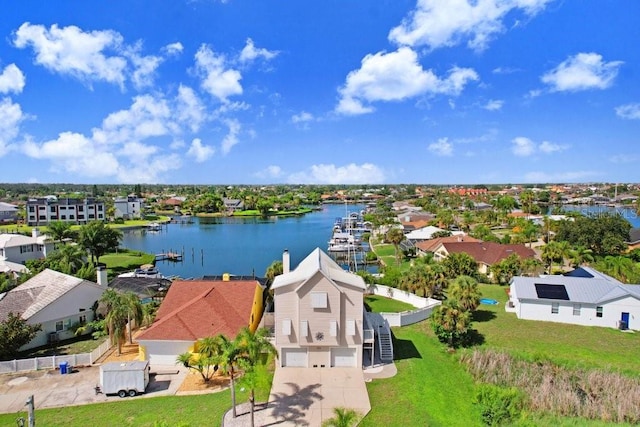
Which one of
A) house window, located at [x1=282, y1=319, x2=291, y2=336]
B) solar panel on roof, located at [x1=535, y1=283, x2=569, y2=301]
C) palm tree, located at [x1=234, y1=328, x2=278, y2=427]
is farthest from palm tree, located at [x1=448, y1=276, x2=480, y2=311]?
palm tree, located at [x1=234, y1=328, x2=278, y2=427]

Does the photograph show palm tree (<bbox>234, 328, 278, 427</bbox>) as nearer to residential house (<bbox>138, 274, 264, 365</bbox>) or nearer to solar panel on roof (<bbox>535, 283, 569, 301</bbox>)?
residential house (<bbox>138, 274, 264, 365</bbox>)

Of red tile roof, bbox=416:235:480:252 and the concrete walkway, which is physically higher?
red tile roof, bbox=416:235:480:252

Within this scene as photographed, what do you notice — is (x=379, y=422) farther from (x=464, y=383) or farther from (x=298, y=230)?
(x=298, y=230)

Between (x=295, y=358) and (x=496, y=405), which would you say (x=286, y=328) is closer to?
(x=295, y=358)

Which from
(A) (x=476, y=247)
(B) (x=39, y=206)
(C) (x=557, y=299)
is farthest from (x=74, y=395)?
(B) (x=39, y=206)

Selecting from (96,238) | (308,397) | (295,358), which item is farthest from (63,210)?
(308,397)

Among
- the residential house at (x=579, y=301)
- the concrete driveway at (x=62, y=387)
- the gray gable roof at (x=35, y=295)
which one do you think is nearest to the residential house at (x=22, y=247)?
the gray gable roof at (x=35, y=295)
